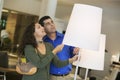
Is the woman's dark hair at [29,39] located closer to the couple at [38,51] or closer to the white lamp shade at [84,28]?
the couple at [38,51]

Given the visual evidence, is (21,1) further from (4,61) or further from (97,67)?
(97,67)

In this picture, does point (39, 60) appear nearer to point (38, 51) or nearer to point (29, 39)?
point (38, 51)

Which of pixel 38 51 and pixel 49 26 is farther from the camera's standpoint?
pixel 49 26

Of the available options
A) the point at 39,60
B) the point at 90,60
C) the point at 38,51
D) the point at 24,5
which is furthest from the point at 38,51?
the point at 24,5

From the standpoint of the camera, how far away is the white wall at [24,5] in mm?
10039

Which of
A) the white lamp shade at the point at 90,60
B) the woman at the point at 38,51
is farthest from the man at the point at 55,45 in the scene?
the woman at the point at 38,51

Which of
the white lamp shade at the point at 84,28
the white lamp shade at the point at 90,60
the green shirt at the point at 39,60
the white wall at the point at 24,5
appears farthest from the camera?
the white wall at the point at 24,5

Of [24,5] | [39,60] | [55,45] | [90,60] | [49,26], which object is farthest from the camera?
[24,5]

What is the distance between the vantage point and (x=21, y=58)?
2.58 meters

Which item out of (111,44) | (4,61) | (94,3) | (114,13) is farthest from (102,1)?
(4,61)

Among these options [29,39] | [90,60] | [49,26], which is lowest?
[90,60]

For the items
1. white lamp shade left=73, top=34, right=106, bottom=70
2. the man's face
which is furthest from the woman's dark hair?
white lamp shade left=73, top=34, right=106, bottom=70

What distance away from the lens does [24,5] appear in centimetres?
1025

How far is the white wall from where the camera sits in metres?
10.0
